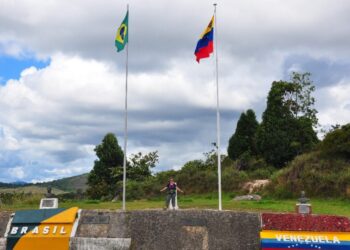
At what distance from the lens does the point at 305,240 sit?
38.7 ft

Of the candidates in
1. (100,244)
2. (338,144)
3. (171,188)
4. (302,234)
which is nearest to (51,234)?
(100,244)

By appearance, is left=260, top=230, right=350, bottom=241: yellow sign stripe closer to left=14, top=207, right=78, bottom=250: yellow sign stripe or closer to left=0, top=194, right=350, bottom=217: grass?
left=14, top=207, right=78, bottom=250: yellow sign stripe

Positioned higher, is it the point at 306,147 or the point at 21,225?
the point at 306,147

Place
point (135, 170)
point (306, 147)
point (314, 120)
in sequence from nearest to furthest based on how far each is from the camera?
1. point (306, 147)
2. point (314, 120)
3. point (135, 170)

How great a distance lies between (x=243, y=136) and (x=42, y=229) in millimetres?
31562

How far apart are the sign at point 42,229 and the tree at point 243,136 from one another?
98.8ft

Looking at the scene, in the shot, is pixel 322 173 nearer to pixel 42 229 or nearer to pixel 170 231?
pixel 170 231

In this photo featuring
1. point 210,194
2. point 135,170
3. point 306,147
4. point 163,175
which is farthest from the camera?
point 135,170

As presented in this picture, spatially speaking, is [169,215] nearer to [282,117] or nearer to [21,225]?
[21,225]

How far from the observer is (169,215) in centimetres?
1282

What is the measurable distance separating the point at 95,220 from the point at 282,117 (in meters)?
28.8

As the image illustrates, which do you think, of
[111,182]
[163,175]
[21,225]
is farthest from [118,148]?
[21,225]

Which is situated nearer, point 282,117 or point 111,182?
point 282,117

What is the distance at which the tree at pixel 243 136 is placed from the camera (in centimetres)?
4206
